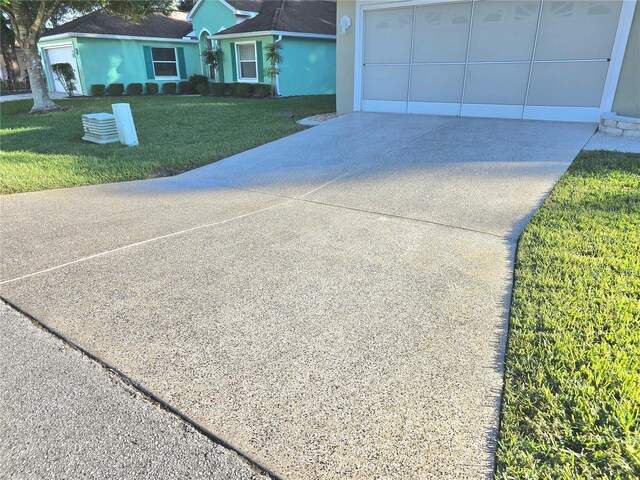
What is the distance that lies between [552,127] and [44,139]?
10574 mm

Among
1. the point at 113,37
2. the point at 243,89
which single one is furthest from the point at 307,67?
the point at 113,37

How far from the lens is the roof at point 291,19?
1836 centimetres

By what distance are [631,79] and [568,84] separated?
105cm

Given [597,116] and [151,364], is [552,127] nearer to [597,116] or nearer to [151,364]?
[597,116]

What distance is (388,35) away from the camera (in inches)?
419

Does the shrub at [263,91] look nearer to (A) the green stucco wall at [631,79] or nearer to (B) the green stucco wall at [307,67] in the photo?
(B) the green stucco wall at [307,67]

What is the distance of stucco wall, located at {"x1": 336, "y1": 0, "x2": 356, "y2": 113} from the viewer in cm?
1092

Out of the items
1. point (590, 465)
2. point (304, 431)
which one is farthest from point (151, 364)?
point (590, 465)

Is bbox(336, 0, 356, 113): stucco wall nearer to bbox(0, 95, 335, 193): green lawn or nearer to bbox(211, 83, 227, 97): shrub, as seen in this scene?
bbox(0, 95, 335, 193): green lawn

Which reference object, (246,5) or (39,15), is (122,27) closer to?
(246,5)

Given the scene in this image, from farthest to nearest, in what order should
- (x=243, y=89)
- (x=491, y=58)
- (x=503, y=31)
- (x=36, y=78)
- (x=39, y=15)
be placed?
(x=243, y=89)
(x=36, y=78)
(x=39, y=15)
(x=491, y=58)
(x=503, y=31)

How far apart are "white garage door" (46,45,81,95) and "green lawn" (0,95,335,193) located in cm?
726

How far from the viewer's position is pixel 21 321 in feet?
9.13

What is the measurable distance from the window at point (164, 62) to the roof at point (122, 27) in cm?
78
